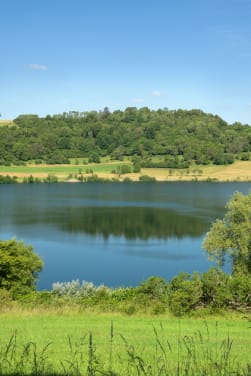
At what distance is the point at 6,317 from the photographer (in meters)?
10.3

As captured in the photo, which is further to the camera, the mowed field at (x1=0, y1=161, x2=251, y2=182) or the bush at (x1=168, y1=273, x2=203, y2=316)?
the mowed field at (x1=0, y1=161, x2=251, y2=182)

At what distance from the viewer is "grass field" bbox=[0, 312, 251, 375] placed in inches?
209

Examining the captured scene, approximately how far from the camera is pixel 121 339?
24.4 feet

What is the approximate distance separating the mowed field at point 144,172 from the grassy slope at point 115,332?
120297 millimetres

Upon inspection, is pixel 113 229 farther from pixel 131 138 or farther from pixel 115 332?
pixel 131 138

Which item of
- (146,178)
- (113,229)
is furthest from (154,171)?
(113,229)

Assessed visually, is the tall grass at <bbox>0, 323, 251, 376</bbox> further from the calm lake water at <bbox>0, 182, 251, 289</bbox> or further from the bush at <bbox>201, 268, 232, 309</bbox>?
the calm lake water at <bbox>0, 182, 251, 289</bbox>

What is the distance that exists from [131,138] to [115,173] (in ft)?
119

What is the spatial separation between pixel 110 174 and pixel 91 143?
33767 millimetres

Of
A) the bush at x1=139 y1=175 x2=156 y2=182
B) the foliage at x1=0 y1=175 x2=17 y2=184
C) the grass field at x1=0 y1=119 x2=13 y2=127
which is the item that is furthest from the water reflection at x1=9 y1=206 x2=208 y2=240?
the grass field at x1=0 y1=119 x2=13 y2=127

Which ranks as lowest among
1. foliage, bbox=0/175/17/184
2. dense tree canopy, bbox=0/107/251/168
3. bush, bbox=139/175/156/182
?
foliage, bbox=0/175/17/184

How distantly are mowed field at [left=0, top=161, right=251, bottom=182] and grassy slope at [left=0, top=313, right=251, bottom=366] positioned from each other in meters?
120

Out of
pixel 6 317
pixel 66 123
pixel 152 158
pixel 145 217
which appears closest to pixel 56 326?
pixel 6 317

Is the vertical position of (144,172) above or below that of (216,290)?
above
